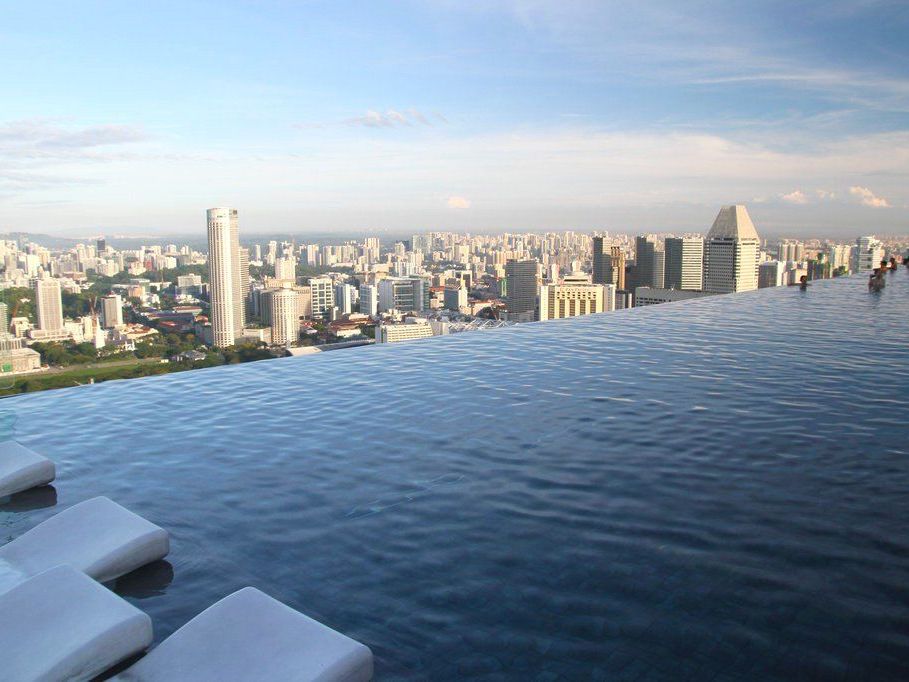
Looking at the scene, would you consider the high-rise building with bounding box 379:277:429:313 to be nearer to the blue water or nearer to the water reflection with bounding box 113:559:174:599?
the blue water

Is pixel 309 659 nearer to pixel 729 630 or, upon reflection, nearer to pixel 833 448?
pixel 729 630

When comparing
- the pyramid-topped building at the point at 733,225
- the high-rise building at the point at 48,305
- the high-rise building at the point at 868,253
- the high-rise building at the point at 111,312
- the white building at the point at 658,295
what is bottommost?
the white building at the point at 658,295

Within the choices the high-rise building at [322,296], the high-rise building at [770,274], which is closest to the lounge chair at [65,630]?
the high-rise building at [322,296]

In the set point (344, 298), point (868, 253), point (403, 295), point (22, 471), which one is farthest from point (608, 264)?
point (22, 471)

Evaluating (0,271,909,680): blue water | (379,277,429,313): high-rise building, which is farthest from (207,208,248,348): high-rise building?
(0,271,909,680): blue water

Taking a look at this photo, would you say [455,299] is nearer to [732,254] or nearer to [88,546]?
[732,254]

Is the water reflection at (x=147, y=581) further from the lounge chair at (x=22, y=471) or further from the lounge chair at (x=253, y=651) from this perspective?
the lounge chair at (x=22, y=471)
